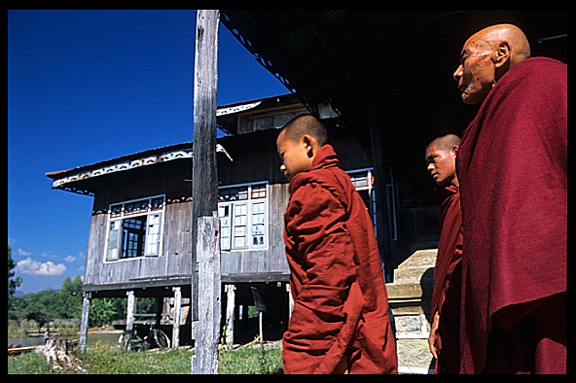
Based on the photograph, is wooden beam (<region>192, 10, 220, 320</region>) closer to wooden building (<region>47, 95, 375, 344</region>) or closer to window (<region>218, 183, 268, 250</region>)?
wooden building (<region>47, 95, 375, 344</region>)

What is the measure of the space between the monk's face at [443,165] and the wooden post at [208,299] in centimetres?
203

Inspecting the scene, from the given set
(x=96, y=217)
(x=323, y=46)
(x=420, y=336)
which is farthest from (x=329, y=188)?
(x=96, y=217)

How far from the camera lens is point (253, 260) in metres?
12.0

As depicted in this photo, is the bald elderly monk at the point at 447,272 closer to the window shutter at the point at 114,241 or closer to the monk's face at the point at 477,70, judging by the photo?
the monk's face at the point at 477,70

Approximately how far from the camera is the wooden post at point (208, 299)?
3887mm

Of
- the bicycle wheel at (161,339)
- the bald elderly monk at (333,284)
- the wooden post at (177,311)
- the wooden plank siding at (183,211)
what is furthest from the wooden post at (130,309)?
the bald elderly monk at (333,284)

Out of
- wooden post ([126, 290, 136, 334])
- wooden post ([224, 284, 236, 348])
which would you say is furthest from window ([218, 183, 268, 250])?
wooden post ([126, 290, 136, 334])

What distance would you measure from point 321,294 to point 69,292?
276 ft

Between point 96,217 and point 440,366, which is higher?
point 96,217

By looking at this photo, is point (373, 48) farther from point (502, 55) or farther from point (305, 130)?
point (502, 55)

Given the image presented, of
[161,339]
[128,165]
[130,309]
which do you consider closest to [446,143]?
[128,165]

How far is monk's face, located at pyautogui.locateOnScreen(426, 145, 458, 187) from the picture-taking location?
128 inches

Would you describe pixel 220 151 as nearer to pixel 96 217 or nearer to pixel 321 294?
pixel 96 217

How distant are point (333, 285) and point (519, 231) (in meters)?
0.65
